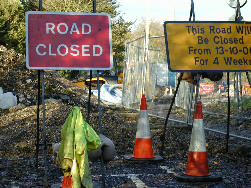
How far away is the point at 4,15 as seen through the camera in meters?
27.2

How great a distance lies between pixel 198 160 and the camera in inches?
250

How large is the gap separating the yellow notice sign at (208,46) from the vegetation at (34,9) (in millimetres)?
18375

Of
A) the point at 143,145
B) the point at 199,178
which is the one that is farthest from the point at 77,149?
the point at 143,145

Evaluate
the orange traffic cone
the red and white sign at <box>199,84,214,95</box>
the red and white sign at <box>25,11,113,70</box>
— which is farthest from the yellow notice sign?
the red and white sign at <box>199,84,214,95</box>

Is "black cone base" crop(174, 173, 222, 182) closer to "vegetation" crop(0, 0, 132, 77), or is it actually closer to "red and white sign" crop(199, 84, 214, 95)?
"red and white sign" crop(199, 84, 214, 95)

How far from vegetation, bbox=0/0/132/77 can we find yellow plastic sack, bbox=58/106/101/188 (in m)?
20.6

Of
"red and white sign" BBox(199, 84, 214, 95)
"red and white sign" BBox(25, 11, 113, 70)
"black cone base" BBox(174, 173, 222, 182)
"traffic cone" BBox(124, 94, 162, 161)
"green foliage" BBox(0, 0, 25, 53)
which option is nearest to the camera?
"red and white sign" BBox(25, 11, 113, 70)

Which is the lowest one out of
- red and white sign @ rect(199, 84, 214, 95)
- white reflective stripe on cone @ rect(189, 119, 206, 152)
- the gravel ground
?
the gravel ground

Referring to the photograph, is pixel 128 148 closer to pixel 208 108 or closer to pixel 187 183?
pixel 187 183

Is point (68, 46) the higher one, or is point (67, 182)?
point (68, 46)

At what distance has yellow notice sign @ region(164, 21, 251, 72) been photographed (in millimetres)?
7855

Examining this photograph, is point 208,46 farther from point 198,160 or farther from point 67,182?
point 67,182

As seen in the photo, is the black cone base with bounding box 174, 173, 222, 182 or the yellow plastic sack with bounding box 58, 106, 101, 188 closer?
the yellow plastic sack with bounding box 58, 106, 101, 188

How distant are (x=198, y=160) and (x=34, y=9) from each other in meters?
32.9
